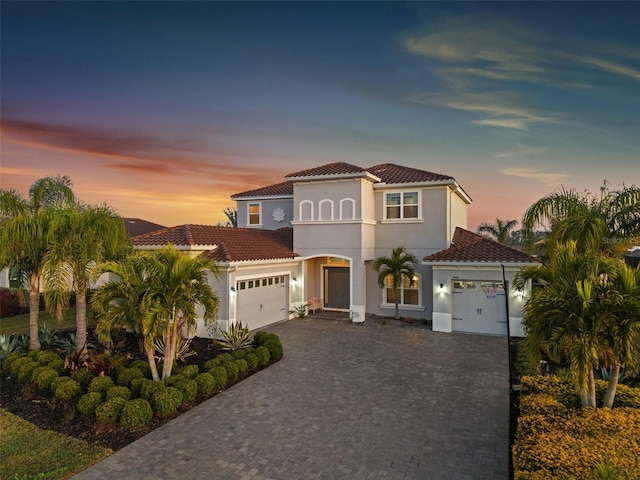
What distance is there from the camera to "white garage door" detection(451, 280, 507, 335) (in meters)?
15.5

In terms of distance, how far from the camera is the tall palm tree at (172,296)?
8445 mm

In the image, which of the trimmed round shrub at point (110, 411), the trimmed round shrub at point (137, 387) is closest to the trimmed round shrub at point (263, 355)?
the trimmed round shrub at point (137, 387)

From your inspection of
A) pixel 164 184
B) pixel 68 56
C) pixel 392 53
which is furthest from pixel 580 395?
pixel 164 184

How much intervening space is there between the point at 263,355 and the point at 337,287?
30.3 ft

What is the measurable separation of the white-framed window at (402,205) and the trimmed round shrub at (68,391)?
14.5 metres

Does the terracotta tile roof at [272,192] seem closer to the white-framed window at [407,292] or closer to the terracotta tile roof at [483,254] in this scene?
the white-framed window at [407,292]

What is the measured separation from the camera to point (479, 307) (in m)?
15.7

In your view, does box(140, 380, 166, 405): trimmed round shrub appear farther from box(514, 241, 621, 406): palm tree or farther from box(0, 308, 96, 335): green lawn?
box(0, 308, 96, 335): green lawn

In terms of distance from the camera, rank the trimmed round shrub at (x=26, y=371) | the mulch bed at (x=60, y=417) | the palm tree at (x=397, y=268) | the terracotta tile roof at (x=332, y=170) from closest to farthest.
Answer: the mulch bed at (x=60, y=417) < the trimmed round shrub at (x=26, y=371) < the palm tree at (x=397, y=268) < the terracotta tile roof at (x=332, y=170)

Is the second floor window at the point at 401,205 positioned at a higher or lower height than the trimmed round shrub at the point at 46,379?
higher

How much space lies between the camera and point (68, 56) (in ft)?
40.6

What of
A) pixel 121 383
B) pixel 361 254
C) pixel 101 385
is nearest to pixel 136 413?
pixel 101 385

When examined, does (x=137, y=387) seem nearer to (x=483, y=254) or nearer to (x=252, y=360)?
(x=252, y=360)

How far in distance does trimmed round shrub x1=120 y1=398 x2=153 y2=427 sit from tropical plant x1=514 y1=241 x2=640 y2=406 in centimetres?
738
